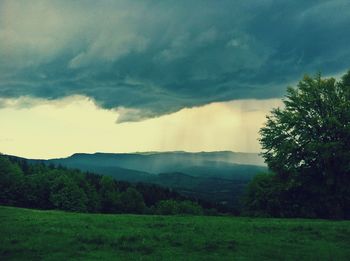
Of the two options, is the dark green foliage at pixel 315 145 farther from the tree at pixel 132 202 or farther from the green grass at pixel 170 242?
the tree at pixel 132 202

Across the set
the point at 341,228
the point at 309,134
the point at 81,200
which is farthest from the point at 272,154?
the point at 81,200

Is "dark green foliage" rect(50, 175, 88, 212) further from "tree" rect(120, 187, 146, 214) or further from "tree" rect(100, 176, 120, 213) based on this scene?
"tree" rect(120, 187, 146, 214)

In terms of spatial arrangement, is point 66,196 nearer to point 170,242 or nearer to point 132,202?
point 132,202

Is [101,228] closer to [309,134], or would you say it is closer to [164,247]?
[164,247]

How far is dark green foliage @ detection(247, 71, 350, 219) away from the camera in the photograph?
41656mm

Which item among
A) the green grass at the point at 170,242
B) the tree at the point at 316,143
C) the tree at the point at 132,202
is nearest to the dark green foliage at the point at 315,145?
the tree at the point at 316,143

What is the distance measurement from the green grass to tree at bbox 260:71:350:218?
15964 millimetres

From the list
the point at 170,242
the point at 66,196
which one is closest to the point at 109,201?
the point at 66,196

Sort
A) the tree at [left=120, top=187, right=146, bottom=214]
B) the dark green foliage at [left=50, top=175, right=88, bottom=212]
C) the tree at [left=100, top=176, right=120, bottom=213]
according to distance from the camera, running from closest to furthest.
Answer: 1. the dark green foliage at [left=50, top=175, right=88, bottom=212]
2. the tree at [left=120, top=187, right=146, bottom=214]
3. the tree at [left=100, top=176, right=120, bottom=213]

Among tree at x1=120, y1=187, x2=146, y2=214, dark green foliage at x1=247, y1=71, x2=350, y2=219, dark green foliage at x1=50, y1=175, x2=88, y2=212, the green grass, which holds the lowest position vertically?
tree at x1=120, y1=187, x2=146, y2=214

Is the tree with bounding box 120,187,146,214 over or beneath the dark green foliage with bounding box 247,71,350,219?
beneath

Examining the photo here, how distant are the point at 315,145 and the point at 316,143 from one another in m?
0.45

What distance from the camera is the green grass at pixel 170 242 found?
1791cm

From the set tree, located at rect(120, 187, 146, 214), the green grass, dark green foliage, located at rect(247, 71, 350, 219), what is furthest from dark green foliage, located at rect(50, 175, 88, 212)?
the green grass
